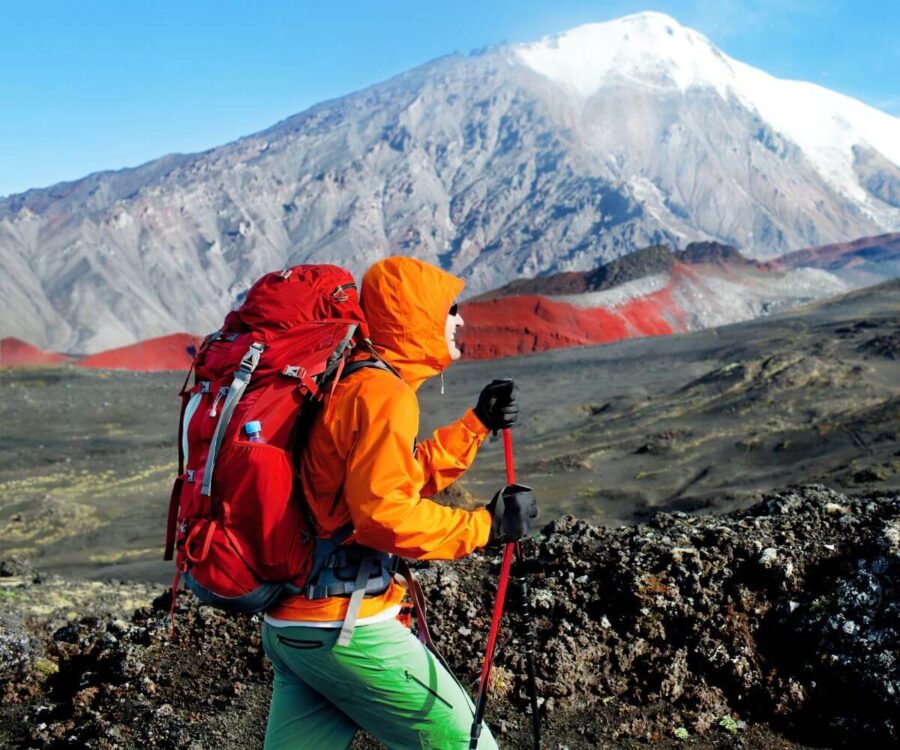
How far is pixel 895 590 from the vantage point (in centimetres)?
393

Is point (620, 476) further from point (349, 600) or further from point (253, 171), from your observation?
point (253, 171)

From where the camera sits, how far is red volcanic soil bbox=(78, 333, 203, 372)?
54.8 m

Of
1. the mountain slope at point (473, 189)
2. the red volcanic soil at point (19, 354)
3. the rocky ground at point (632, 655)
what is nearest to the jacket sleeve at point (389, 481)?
the rocky ground at point (632, 655)

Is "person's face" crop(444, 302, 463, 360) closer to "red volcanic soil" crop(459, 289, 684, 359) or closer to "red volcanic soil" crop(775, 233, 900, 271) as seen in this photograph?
"red volcanic soil" crop(459, 289, 684, 359)

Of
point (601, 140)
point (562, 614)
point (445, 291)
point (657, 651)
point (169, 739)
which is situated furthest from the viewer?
point (601, 140)

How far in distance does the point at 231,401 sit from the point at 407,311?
57 centimetres

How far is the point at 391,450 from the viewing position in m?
2.14

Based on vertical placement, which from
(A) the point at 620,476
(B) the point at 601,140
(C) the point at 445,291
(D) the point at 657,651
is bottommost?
(A) the point at 620,476

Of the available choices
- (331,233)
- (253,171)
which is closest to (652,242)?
(331,233)

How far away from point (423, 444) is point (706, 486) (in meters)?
14.0

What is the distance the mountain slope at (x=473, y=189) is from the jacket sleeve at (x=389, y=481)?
7621 centimetres

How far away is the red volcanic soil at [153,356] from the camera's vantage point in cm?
5481

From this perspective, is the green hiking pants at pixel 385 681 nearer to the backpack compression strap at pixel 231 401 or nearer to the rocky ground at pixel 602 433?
the backpack compression strap at pixel 231 401

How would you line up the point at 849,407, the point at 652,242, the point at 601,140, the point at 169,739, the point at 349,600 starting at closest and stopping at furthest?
the point at 349,600
the point at 169,739
the point at 849,407
the point at 652,242
the point at 601,140
